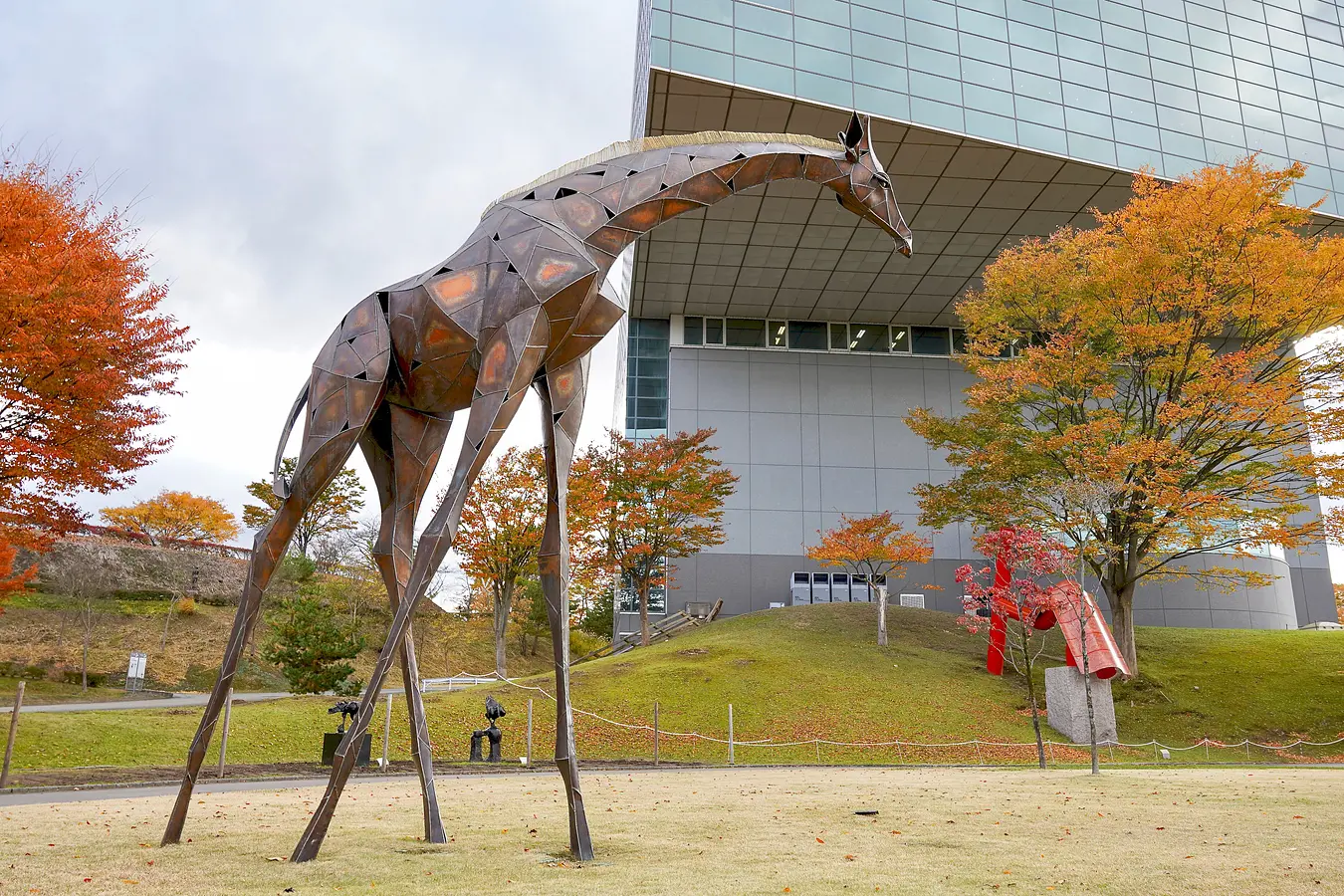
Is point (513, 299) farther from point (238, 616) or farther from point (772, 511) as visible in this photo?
point (772, 511)

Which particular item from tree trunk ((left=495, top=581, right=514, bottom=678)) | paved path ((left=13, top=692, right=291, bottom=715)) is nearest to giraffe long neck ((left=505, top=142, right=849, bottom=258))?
paved path ((left=13, top=692, right=291, bottom=715))

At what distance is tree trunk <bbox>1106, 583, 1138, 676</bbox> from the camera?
23516mm

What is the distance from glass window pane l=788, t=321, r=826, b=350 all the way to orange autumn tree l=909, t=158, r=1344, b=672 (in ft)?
52.9

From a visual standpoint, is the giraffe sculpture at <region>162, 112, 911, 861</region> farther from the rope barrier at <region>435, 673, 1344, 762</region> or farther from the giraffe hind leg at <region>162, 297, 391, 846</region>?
the rope barrier at <region>435, 673, 1344, 762</region>

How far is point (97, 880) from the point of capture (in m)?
5.01

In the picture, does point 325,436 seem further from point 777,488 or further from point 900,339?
point 900,339

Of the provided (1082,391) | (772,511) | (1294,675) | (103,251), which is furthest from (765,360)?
(103,251)

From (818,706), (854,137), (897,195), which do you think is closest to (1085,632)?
(818,706)

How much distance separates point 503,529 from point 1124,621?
60.4ft

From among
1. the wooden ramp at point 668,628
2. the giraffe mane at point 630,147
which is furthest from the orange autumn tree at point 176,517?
the giraffe mane at point 630,147

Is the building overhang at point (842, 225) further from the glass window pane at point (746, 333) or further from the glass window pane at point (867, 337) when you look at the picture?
the glass window pane at point (867, 337)

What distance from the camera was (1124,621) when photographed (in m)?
23.8

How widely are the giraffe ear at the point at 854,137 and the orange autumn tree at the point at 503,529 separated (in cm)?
2163

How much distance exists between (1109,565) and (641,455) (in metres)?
15.5
